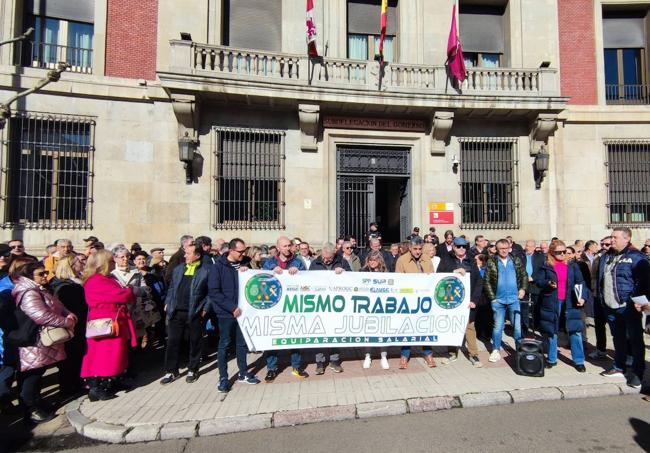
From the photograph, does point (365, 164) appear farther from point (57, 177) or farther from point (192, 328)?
point (57, 177)

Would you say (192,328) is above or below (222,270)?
below

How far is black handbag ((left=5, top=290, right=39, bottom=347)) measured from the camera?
13.1 feet

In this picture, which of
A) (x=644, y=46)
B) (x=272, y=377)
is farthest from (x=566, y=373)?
(x=644, y=46)

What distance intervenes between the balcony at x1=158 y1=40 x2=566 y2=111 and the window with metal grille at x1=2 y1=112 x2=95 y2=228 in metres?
3.21

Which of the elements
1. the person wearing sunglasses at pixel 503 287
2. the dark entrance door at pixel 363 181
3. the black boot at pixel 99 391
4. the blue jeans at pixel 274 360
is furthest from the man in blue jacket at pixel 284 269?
the dark entrance door at pixel 363 181

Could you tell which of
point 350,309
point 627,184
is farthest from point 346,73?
point 627,184

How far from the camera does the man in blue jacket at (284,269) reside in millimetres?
5188

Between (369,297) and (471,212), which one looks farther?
(471,212)

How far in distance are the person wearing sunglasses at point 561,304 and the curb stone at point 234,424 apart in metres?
4.35

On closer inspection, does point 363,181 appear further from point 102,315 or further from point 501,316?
point 102,315

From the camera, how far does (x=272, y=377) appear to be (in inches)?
203

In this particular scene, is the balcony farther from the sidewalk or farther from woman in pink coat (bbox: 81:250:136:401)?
the sidewalk

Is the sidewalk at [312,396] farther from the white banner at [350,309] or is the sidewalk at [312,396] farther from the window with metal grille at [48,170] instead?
the window with metal grille at [48,170]

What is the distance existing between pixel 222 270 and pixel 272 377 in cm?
170
